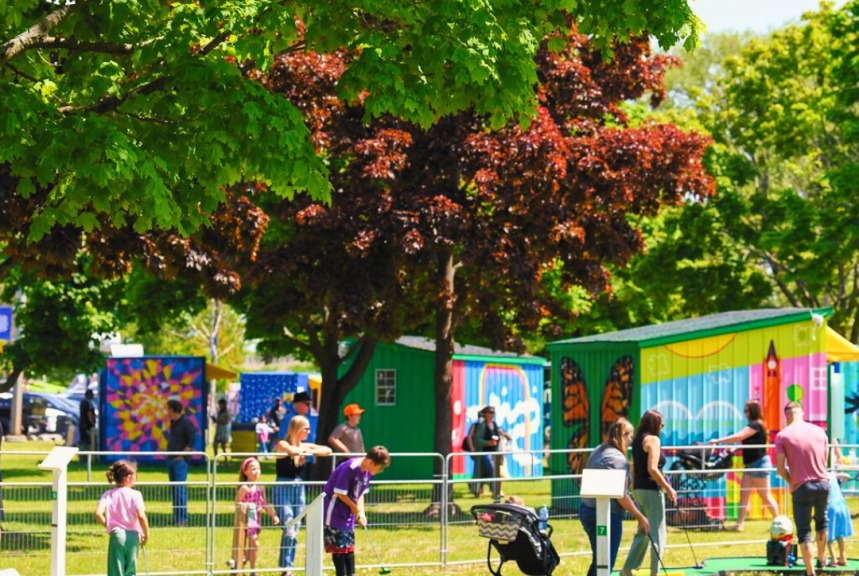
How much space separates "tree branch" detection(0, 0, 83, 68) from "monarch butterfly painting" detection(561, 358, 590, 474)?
1352 cm

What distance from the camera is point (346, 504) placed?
40.7 ft

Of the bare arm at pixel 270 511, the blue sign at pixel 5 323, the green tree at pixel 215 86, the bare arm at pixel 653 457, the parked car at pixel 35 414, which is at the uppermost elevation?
the green tree at pixel 215 86

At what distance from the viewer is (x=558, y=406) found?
23.4 m

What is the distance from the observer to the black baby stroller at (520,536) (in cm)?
1295

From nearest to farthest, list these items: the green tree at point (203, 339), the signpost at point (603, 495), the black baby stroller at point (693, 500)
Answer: the signpost at point (603, 495)
the black baby stroller at point (693, 500)
the green tree at point (203, 339)

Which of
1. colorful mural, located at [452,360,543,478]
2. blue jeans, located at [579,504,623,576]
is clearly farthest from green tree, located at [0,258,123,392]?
blue jeans, located at [579,504,623,576]

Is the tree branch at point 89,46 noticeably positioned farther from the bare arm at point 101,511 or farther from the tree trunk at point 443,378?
the tree trunk at point 443,378

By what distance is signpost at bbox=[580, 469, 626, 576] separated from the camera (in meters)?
10.4

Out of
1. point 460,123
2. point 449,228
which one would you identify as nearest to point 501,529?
point 449,228

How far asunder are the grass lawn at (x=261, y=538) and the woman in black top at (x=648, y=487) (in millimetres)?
1865

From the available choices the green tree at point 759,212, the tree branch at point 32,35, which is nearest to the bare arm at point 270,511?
the tree branch at point 32,35

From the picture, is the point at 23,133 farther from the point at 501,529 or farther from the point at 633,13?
the point at 501,529

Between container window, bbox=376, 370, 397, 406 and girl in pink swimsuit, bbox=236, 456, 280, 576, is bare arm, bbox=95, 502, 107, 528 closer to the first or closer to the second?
girl in pink swimsuit, bbox=236, 456, 280, 576

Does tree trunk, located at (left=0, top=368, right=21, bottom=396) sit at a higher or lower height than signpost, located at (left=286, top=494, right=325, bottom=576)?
higher
